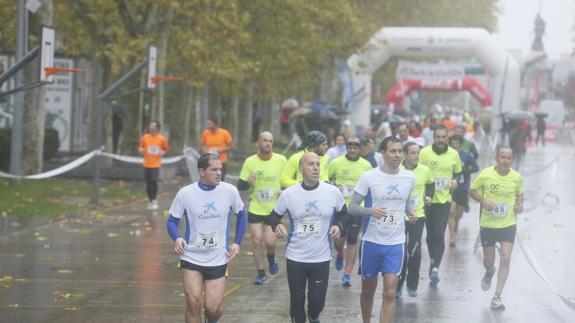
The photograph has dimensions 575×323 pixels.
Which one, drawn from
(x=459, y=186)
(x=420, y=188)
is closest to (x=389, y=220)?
(x=420, y=188)

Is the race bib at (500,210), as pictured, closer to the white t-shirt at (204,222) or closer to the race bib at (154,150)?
the white t-shirt at (204,222)

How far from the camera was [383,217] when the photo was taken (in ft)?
36.8

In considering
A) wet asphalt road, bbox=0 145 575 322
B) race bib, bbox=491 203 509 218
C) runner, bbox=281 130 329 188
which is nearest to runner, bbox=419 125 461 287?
wet asphalt road, bbox=0 145 575 322

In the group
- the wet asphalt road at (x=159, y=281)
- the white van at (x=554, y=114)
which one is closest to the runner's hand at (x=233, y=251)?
A: the wet asphalt road at (x=159, y=281)

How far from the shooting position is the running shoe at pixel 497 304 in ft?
42.8

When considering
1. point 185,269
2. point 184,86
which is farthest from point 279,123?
point 185,269

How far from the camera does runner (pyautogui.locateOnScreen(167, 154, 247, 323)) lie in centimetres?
1014

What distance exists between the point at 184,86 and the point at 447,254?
2139 centimetres

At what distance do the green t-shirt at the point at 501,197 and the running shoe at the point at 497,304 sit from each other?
92 cm

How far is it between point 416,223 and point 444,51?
3539cm

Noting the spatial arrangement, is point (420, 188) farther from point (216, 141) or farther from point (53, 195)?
point (53, 195)

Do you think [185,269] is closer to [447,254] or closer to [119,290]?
[119,290]

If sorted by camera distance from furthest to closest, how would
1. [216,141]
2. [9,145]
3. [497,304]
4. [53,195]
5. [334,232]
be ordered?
[9,145]
[216,141]
[53,195]
[497,304]
[334,232]

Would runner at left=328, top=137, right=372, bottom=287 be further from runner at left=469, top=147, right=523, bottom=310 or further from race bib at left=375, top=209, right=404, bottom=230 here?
race bib at left=375, top=209, right=404, bottom=230
